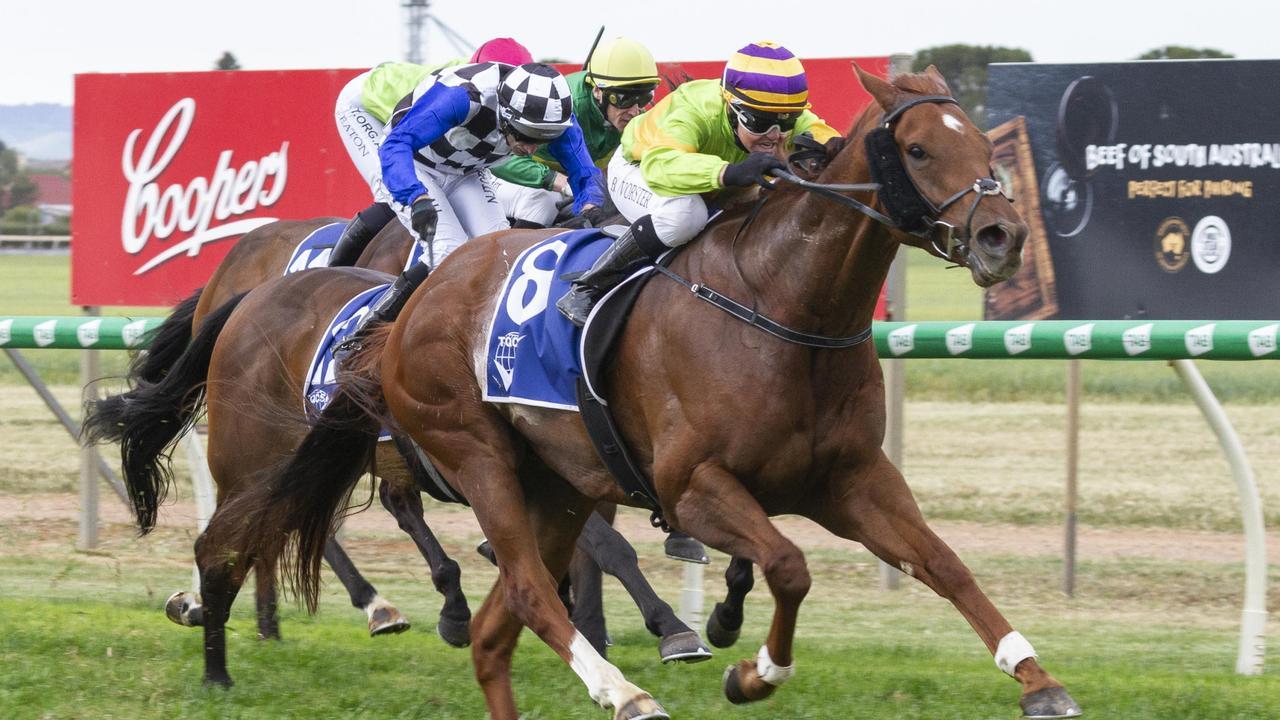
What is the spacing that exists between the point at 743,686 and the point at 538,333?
1101 mm

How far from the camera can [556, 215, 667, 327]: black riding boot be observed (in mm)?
4258

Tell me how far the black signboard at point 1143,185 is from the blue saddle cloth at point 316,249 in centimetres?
279

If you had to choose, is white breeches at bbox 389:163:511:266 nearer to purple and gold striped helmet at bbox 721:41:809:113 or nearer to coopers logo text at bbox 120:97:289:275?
purple and gold striped helmet at bbox 721:41:809:113

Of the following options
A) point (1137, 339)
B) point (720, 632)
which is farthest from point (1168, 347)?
point (720, 632)

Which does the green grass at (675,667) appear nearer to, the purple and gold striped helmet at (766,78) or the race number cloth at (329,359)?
the race number cloth at (329,359)

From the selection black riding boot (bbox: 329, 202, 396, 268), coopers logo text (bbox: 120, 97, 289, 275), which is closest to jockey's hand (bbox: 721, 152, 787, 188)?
black riding boot (bbox: 329, 202, 396, 268)

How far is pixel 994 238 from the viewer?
3432mm

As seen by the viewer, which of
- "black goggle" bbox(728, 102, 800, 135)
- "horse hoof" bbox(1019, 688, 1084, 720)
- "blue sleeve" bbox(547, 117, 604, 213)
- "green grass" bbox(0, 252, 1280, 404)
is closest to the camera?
"horse hoof" bbox(1019, 688, 1084, 720)

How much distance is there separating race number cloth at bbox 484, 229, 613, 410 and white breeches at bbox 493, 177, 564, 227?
65.2 inches

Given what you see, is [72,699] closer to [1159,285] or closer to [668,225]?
[668,225]

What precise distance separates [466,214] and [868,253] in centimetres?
206

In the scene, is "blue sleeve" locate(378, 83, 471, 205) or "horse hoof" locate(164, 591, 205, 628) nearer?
"blue sleeve" locate(378, 83, 471, 205)

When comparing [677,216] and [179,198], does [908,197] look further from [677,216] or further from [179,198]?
[179,198]

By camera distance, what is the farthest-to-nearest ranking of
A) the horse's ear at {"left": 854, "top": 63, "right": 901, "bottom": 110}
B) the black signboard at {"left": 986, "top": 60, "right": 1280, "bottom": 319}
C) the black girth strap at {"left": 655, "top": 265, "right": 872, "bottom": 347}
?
the black signboard at {"left": 986, "top": 60, "right": 1280, "bottom": 319}
the black girth strap at {"left": 655, "top": 265, "right": 872, "bottom": 347}
the horse's ear at {"left": 854, "top": 63, "right": 901, "bottom": 110}
